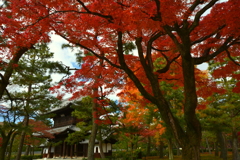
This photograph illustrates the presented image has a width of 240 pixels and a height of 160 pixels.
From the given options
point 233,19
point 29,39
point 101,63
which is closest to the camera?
point 233,19

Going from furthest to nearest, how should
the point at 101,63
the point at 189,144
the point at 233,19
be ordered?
1. the point at 101,63
2. the point at 233,19
3. the point at 189,144

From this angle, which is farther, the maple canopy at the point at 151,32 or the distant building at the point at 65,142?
the distant building at the point at 65,142

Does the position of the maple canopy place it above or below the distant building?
above

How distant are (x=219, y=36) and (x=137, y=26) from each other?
2993mm

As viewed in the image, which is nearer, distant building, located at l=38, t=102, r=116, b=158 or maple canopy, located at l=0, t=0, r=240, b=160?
maple canopy, located at l=0, t=0, r=240, b=160

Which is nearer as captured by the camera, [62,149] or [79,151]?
[79,151]

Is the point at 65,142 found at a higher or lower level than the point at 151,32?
lower

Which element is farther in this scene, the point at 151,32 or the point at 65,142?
the point at 65,142

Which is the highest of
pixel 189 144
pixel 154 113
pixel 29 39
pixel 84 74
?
pixel 29 39

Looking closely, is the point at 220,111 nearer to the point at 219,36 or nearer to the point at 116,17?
the point at 219,36

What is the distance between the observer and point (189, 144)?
462 cm

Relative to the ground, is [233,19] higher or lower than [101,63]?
lower

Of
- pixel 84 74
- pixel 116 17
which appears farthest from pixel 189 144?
pixel 84 74

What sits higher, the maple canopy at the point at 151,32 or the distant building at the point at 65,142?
the maple canopy at the point at 151,32
